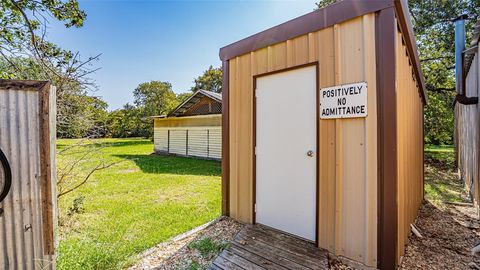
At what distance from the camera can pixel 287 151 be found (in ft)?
9.76

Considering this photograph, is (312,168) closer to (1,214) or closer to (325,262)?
(325,262)

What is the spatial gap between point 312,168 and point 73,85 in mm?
3804

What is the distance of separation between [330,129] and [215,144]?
33.3 feet

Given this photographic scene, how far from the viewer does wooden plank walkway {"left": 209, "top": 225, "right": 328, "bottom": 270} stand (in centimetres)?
235

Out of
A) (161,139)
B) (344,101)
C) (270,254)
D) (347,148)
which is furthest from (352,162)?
(161,139)

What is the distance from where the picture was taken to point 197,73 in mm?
32969

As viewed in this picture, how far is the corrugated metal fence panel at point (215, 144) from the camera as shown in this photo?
40.1 ft

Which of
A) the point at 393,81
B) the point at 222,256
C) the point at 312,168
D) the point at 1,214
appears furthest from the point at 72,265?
the point at 393,81

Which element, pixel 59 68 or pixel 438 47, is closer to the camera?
pixel 59 68

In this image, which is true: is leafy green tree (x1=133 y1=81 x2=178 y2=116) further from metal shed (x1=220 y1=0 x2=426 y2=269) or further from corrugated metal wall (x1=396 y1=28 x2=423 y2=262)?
corrugated metal wall (x1=396 y1=28 x2=423 y2=262)

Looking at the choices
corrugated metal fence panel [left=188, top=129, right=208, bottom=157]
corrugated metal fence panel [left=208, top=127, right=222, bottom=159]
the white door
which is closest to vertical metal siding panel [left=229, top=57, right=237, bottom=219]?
the white door

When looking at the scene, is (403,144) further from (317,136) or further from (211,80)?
(211,80)

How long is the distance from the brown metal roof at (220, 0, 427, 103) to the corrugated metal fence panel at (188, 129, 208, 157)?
31.2 ft

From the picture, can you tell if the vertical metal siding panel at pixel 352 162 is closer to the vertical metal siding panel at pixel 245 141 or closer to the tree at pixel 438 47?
the vertical metal siding panel at pixel 245 141
